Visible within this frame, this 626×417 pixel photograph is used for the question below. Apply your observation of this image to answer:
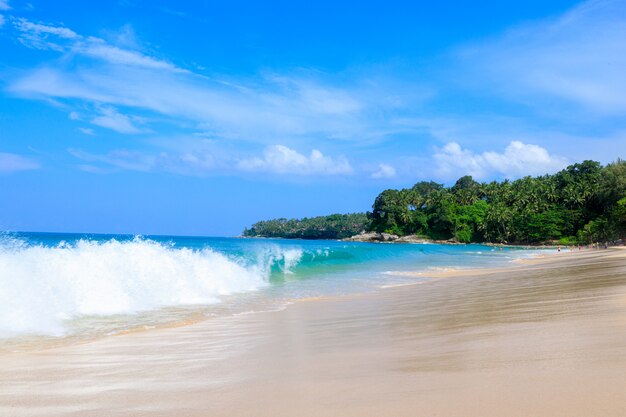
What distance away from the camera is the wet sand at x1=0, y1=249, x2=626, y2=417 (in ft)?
10.9

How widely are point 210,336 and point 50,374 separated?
3038mm

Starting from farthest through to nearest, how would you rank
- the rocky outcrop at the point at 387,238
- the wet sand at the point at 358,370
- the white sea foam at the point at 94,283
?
the rocky outcrop at the point at 387,238 → the white sea foam at the point at 94,283 → the wet sand at the point at 358,370

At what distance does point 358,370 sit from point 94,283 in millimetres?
11326

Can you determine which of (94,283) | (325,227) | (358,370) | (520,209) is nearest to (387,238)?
(520,209)

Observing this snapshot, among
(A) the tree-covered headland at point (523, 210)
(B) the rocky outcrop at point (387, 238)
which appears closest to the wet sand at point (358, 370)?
(A) the tree-covered headland at point (523, 210)

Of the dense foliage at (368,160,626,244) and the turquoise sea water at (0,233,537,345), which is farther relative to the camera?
the dense foliage at (368,160,626,244)

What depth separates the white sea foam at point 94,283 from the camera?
33.8 feet

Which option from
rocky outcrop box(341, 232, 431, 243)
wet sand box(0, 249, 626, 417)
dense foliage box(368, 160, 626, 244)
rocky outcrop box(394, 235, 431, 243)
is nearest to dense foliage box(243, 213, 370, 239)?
rocky outcrop box(341, 232, 431, 243)

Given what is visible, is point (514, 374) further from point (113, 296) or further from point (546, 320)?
point (113, 296)

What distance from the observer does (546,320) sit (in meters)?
6.54

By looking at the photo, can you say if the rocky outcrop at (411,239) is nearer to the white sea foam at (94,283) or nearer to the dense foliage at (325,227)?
the dense foliage at (325,227)

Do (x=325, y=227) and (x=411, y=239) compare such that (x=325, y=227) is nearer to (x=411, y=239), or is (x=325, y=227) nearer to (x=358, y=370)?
(x=411, y=239)

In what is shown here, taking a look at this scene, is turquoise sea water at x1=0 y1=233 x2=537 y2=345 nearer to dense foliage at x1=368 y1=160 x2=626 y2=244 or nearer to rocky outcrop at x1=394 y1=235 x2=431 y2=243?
dense foliage at x1=368 y1=160 x2=626 y2=244

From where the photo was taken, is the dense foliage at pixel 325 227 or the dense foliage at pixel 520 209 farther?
the dense foliage at pixel 325 227
